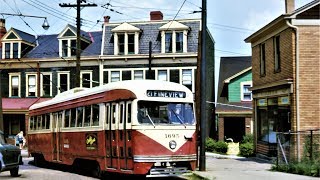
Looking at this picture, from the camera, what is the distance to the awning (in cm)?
4309

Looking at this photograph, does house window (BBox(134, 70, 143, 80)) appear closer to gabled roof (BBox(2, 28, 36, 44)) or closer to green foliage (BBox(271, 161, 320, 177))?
gabled roof (BBox(2, 28, 36, 44))

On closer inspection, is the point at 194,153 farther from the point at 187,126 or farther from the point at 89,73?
the point at 89,73

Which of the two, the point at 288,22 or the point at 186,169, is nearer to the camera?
the point at 186,169

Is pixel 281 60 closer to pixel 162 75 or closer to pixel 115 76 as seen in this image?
pixel 162 75

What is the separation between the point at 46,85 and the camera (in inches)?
1743

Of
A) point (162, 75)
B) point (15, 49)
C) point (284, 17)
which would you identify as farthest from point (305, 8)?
point (15, 49)

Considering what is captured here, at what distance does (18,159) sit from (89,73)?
24077 mm

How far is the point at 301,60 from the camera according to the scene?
71.1 ft

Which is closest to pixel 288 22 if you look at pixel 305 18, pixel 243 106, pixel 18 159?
pixel 305 18

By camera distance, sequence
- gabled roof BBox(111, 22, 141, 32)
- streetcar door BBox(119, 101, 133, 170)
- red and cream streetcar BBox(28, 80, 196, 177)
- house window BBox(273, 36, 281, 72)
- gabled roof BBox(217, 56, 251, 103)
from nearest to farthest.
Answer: red and cream streetcar BBox(28, 80, 196, 177) < streetcar door BBox(119, 101, 133, 170) < house window BBox(273, 36, 281, 72) < gabled roof BBox(111, 22, 141, 32) < gabled roof BBox(217, 56, 251, 103)

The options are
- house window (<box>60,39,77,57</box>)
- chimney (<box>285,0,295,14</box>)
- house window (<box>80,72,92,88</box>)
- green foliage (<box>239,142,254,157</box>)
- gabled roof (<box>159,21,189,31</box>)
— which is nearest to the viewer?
chimney (<box>285,0,295,14</box>)

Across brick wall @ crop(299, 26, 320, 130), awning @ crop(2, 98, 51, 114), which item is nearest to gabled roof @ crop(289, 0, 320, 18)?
brick wall @ crop(299, 26, 320, 130)

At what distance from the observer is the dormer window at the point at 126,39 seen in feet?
137

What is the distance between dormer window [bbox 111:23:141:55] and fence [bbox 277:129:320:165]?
23.1 m
